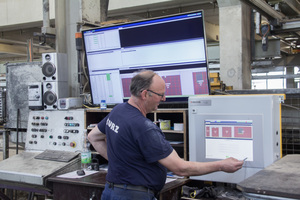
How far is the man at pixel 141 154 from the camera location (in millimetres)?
1681

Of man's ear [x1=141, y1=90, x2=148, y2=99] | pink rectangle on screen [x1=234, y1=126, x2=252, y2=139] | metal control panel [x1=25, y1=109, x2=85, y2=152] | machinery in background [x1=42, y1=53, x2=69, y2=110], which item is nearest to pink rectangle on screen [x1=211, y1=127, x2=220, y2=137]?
pink rectangle on screen [x1=234, y1=126, x2=252, y2=139]

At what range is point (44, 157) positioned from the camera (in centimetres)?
293

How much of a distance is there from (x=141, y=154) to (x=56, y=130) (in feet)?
5.03

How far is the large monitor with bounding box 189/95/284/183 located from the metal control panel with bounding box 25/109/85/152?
1090 millimetres

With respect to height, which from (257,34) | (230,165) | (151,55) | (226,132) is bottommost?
(230,165)

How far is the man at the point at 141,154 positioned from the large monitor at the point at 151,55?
82 cm

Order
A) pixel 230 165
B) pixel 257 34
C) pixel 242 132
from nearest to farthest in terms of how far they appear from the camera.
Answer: pixel 230 165
pixel 242 132
pixel 257 34

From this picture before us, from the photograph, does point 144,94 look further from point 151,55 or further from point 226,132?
point 151,55

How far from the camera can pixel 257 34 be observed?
4.87 metres

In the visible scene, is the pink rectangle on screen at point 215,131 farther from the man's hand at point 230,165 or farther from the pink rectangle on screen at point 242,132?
the man's hand at point 230,165

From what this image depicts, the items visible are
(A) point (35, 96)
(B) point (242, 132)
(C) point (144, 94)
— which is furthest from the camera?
(A) point (35, 96)

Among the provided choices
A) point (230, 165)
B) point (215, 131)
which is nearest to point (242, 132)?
point (215, 131)

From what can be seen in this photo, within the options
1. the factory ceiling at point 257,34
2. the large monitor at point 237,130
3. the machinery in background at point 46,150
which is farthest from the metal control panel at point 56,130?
the large monitor at point 237,130

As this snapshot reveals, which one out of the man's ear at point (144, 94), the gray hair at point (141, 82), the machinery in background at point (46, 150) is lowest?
the machinery in background at point (46, 150)
